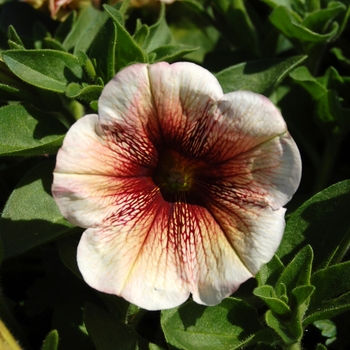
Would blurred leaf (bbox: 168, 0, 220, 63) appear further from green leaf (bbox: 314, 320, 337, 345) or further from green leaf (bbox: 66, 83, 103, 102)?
green leaf (bbox: 314, 320, 337, 345)

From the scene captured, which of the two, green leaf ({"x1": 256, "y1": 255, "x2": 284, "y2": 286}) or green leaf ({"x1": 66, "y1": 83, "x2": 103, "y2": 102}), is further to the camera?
green leaf ({"x1": 66, "y1": 83, "x2": 103, "y2": 102})

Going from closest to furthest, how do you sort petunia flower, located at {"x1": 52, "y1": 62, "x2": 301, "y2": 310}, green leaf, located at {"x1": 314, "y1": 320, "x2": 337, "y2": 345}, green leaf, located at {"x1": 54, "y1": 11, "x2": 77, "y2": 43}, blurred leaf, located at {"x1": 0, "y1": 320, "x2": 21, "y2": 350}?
blurred leaf, located at {"x1": 0, "y1": 320, "x2": 21, "y2": 350}
petunia flower, located at {"x1": 52, "y1": 62, "x2": 301, "y2": 310}
green leaf, located at {"x1": 314, "y1": 320, "x2": 337, "y2": 345}
green leaf, located at {"x1": 54, "y1": 11, "x2": 77, "y2": 43}

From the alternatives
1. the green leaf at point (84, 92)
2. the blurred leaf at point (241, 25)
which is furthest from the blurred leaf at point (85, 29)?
the blurred leaf at point (241, 25)

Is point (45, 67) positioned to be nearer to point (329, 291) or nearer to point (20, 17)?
point (20, 17)

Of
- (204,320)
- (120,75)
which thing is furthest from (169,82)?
(204,320)

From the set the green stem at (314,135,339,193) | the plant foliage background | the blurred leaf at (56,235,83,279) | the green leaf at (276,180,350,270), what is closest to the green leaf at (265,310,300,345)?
the plant foliage background
